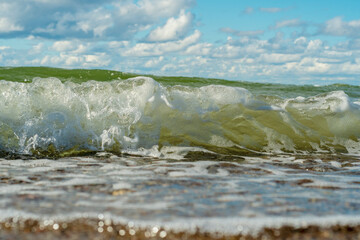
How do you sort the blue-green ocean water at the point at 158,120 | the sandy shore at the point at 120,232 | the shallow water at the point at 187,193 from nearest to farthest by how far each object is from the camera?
the sandy shore at the point at 120,232 → the shallow water at the point at 187,193 → the blue-green ocean water at the point at 158,120

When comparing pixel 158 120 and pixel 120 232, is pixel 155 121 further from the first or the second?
pixel 120 232

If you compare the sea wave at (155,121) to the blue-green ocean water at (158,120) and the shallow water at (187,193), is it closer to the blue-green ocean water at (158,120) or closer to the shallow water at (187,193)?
the blue-green ocean water at (158,120)

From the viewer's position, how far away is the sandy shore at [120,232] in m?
2.03

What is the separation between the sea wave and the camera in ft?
18.1

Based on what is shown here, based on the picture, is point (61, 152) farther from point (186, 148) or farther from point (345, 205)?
point (345, 205)

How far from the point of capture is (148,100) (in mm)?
6238

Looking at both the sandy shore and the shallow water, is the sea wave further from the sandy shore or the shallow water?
the sandy shore

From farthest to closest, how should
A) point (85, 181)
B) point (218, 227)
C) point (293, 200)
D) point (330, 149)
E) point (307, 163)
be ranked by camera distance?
1. point (330, 149)
2. point (307, 163)
3. point (85, 181)
4. point (293, 200)
5. point (218, 227)

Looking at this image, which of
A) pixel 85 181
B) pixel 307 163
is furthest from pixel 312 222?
pixel 307 163

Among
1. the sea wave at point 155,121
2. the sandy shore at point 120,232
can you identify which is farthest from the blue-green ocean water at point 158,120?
the sandy shore at point 120,232

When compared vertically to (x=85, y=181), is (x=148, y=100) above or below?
above

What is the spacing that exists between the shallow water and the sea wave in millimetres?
1026

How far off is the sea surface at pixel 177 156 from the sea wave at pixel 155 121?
0.06ft

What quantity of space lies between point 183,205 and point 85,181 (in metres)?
1.13
